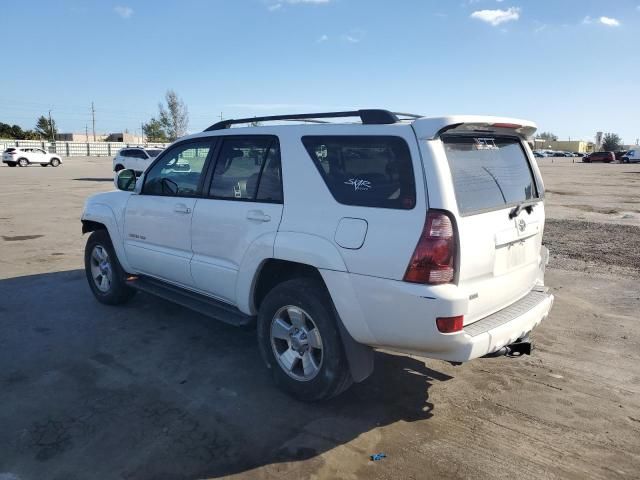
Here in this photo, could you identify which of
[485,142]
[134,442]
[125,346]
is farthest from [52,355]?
[485,142]

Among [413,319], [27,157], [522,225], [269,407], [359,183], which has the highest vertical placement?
[27,157]

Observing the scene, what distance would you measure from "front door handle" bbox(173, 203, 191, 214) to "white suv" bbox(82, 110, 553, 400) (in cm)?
2

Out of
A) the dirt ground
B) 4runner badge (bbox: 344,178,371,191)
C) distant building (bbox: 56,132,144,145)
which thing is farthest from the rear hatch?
distant building (bbox: 56,132,144,145)

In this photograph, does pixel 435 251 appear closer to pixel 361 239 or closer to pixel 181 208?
pixel 361 239

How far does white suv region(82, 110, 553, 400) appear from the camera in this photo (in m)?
3.01

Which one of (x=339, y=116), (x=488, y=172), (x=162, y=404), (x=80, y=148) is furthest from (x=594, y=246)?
(x=80, y=148)

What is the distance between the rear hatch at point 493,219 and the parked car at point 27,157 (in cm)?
4361

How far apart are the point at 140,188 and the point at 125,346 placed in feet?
5.19

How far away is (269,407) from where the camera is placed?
3637 millimetres

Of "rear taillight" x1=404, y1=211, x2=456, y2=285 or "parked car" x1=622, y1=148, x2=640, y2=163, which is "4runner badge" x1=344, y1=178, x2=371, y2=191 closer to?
"rear taillight" x1=404, y1=211, x2=456, y2=285

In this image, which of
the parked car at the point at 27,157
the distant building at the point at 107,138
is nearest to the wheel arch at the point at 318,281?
the parked car at the point at 27,157

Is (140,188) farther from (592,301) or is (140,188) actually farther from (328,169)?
(592,301)

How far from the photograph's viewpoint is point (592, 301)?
20.1 ft

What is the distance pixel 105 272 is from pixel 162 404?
266 centimetres
